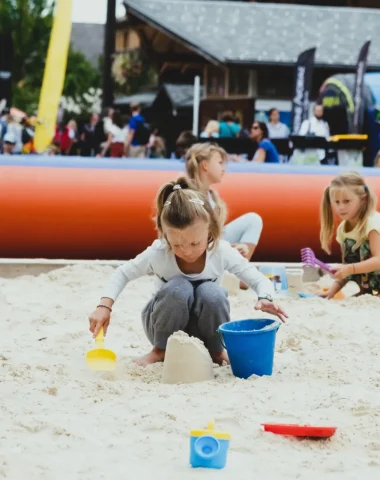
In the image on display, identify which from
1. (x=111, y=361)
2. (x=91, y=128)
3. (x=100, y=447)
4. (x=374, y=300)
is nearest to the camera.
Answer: (x=100, y=447)

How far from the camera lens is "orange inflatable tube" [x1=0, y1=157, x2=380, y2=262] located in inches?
244

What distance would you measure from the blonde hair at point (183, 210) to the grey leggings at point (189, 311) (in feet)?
0.56

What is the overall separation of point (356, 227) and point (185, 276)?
170 cm

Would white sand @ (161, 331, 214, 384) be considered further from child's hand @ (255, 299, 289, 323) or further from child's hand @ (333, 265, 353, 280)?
child's hand @ (333, 265, 353, 280)

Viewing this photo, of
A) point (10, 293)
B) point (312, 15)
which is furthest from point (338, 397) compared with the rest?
point (312, 15)

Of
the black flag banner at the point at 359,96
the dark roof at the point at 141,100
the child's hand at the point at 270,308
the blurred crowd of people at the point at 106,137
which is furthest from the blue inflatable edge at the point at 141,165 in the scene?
the dark roof at the point at 141,100

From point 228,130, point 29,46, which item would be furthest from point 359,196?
point 29,46

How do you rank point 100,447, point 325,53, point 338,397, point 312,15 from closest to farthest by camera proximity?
point 100,447 < point 338,397 < point 325,53 < point 312,15

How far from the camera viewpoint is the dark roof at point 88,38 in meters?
52.0

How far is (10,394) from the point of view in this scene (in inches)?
115

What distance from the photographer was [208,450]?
89.8 inches

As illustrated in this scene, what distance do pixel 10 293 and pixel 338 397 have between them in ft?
8.19

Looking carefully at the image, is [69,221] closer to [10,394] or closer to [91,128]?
[10,394]

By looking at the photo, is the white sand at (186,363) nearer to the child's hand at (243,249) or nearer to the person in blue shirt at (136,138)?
the child's hand at (243,249)
